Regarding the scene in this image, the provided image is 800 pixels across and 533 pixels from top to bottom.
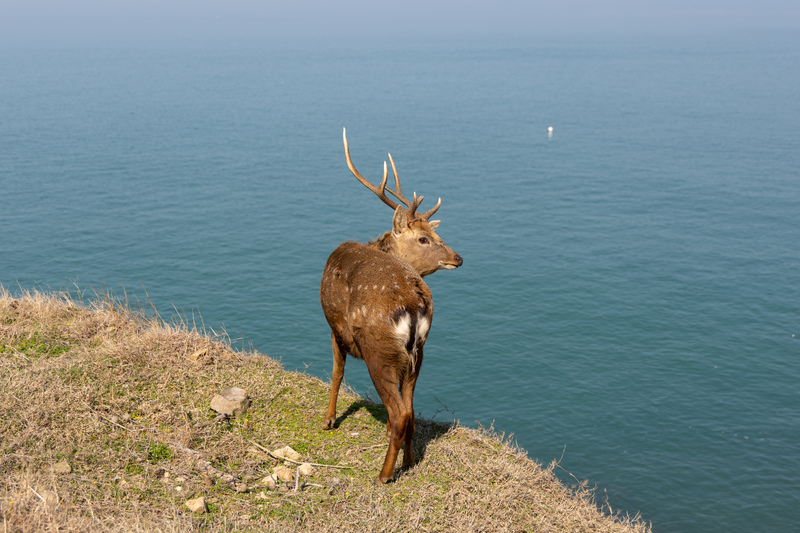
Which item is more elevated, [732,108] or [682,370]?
[732,108]

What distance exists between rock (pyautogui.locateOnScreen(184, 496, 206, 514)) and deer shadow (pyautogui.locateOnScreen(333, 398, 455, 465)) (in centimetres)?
294

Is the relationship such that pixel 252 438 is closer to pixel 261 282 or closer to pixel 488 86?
pixel 261 282

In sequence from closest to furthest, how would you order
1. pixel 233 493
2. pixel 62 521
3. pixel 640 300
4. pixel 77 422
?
pixel 62 521, pixel 233 493, pixel 77 422, pixel 640 300

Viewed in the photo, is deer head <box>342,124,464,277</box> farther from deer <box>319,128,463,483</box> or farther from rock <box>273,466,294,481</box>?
rock <box>273,466,294,481</box>

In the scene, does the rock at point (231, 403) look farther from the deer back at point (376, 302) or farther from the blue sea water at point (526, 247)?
the blue sea water at point (526, 247)

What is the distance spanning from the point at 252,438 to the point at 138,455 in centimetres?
171

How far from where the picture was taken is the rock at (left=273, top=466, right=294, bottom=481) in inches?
384

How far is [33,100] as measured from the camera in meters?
114

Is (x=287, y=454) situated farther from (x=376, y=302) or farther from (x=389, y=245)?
(x=389, y=245)

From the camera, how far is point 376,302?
966cm

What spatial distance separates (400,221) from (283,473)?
4395 mm

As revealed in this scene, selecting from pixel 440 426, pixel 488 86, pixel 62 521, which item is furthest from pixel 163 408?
pixel 488 86

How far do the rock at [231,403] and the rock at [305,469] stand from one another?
169cm

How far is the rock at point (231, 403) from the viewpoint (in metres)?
11.0
